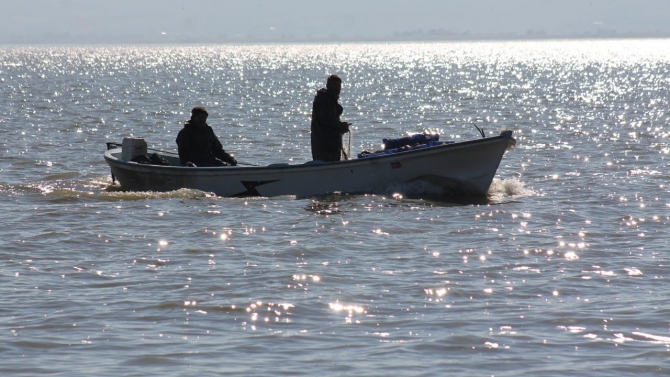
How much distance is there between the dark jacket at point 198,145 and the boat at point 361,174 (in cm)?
59

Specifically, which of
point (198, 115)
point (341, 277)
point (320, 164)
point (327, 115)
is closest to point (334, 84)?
point (327, 115)

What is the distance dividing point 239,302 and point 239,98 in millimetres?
39165

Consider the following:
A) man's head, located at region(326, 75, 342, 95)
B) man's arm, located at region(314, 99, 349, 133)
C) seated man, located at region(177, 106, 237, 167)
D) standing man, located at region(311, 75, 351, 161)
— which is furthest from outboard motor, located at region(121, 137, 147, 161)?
man's head, located at region(326, 75, 342, 95)

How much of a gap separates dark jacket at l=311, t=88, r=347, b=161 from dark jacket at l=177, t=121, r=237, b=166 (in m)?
1.62

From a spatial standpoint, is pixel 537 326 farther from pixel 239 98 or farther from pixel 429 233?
pixel 239 98

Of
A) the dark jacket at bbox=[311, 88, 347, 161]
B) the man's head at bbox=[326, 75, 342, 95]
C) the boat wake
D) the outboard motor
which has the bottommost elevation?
the boat wake

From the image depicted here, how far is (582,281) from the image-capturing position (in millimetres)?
10453

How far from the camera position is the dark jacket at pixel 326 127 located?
629 inches

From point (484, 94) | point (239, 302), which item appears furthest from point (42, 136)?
point (484, 94)

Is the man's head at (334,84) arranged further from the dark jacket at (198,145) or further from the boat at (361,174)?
the dark jacket at (198,145)

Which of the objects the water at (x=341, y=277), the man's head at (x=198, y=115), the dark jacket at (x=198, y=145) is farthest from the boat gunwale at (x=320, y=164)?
the man's head at (x=198, y=115)

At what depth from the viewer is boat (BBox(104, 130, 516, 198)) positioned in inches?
613

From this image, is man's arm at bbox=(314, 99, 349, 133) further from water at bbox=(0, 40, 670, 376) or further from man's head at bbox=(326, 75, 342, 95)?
water at bbox=(0, 40, 670, 376)

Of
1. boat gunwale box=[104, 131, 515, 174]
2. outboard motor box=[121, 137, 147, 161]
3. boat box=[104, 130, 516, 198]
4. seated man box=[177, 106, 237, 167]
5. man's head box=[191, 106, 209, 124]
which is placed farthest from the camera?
outboard motor box=[121, 137, 147, 161]
